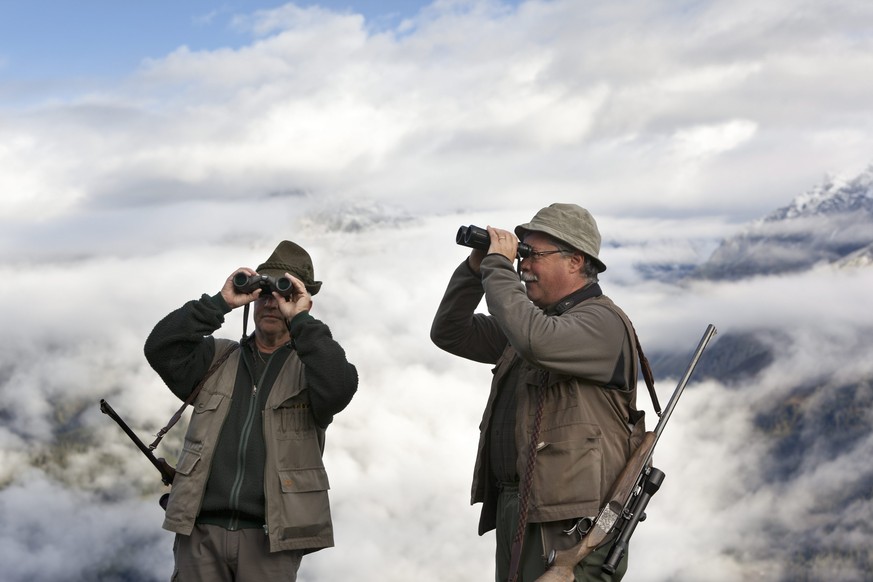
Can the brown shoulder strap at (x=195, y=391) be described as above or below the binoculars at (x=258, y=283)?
below

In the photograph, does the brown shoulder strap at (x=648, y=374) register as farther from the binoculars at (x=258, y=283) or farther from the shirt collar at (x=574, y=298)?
the binoculars at (x=258, y=283)

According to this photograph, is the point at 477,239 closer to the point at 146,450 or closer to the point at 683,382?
the point at 683,382

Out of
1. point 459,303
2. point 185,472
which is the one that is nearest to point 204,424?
point 185,472

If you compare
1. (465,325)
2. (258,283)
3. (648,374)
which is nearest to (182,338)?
(258,283)

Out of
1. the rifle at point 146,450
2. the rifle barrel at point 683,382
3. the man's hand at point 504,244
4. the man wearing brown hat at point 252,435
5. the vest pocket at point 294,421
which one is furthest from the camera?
the rifle at point 146,450

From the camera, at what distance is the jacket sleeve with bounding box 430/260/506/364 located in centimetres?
652

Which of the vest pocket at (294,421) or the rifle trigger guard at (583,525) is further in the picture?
the vest pocket at (294,421)

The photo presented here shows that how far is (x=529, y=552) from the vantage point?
560 cm

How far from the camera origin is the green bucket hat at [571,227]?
5918mm

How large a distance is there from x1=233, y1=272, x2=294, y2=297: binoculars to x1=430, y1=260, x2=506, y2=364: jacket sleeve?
3.29ft

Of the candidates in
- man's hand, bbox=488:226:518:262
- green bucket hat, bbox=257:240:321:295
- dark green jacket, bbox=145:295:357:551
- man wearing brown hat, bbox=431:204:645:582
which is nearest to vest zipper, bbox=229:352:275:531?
dark green jacket, bbox=145:295:357:551

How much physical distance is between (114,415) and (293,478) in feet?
3.88

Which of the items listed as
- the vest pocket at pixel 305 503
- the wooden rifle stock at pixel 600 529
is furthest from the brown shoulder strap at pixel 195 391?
the wooden rifle stock at pixel 600 529

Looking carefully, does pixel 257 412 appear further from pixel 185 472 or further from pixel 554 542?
pixel 554 542
